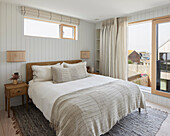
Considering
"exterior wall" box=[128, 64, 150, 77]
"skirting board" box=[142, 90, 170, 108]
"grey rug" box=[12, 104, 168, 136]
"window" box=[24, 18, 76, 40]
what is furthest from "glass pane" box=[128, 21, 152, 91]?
"window" box=[24, 18, 76, 40]

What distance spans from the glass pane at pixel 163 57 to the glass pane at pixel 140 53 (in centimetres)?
40

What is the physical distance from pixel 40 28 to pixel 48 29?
0.25 m

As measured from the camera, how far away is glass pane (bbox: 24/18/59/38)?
3301 millimetres

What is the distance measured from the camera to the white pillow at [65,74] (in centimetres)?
282

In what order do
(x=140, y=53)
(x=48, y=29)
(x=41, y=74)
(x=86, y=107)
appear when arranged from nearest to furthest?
(x=86, y=107), (x=41, y=74), (x=48, y=29), (x=140, y=53)

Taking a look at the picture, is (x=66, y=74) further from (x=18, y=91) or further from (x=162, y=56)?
(x=162, y=56)

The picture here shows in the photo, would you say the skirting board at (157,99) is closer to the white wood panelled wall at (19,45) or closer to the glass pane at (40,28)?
the white wood panelled wall at (19,45)

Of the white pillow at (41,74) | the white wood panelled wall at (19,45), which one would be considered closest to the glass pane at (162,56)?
the white wood panelled wall at (19,45)

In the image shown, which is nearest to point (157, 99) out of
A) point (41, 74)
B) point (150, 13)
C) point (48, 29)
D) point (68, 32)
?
point (150, 13)

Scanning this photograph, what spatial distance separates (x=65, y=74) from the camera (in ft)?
9.47

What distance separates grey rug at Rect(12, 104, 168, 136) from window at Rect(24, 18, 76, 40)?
2166 mm

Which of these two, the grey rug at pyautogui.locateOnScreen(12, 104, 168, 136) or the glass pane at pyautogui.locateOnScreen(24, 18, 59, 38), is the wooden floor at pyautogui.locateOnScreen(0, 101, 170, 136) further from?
the glass pane at pyautogui.locateOnScreen(24, 18, 59, 38)

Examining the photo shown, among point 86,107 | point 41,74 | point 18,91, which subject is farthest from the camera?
point 41,74

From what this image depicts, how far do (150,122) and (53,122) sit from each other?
6.18ft
